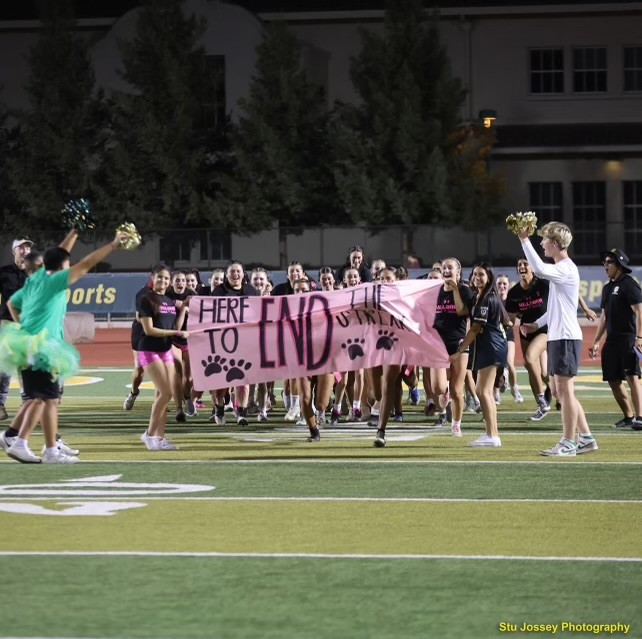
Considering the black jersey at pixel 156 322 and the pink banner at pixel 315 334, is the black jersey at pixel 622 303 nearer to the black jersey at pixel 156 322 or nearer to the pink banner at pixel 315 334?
the pink banner at pixel 315 334

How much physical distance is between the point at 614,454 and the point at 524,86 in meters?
35.3

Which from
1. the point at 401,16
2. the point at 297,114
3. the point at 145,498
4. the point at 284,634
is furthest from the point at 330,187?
the point at 284,634

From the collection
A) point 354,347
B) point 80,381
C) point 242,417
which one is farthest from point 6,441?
point 80,381

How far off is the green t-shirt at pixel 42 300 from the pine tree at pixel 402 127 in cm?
2964

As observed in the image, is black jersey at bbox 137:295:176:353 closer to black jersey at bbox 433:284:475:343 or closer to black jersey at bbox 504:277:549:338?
black jersey at bbox 433:284:475:343

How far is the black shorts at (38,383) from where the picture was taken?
41.0 ft

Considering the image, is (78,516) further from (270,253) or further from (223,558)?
(270,253)

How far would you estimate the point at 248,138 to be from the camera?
42.8 meters

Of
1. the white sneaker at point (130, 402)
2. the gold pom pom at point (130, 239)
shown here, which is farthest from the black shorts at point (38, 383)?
the white sneaker at point (130, 402)

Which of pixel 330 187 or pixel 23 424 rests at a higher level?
pixel 330 187

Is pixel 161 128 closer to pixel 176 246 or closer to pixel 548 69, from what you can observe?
pixel 176 246

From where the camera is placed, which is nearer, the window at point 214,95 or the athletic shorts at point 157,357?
the athletic shorts at point 157,357

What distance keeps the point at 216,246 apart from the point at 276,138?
357 cm

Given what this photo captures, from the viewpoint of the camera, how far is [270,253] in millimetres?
42688
